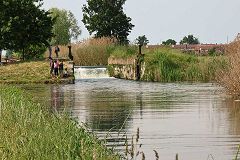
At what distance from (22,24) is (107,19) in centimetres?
5170

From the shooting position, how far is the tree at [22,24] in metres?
56.3

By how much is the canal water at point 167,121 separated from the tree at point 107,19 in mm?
77347

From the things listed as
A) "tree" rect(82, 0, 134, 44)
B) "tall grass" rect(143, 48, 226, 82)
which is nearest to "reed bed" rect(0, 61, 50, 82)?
"tall grass" rect(143, 48, 226, 82)

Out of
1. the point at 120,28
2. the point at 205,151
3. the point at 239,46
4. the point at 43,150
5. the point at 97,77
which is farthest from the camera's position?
the point at 120,28

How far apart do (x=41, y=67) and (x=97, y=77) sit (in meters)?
7.71

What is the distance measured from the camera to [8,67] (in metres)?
49.3

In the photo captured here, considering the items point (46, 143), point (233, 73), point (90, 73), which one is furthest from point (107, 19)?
point (46, 143)

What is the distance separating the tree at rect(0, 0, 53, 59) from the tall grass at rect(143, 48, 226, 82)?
12519mm

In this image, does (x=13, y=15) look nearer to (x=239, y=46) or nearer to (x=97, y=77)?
(x=97, y=77)

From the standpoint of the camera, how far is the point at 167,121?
18609mm

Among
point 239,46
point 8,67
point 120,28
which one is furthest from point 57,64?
point 120,28

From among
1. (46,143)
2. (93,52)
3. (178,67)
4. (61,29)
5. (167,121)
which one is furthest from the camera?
(61,29)

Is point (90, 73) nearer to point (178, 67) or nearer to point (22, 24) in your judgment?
point (22, 24)

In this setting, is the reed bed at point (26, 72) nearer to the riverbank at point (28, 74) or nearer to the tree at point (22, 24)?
the riverbank at point (28, 74)
